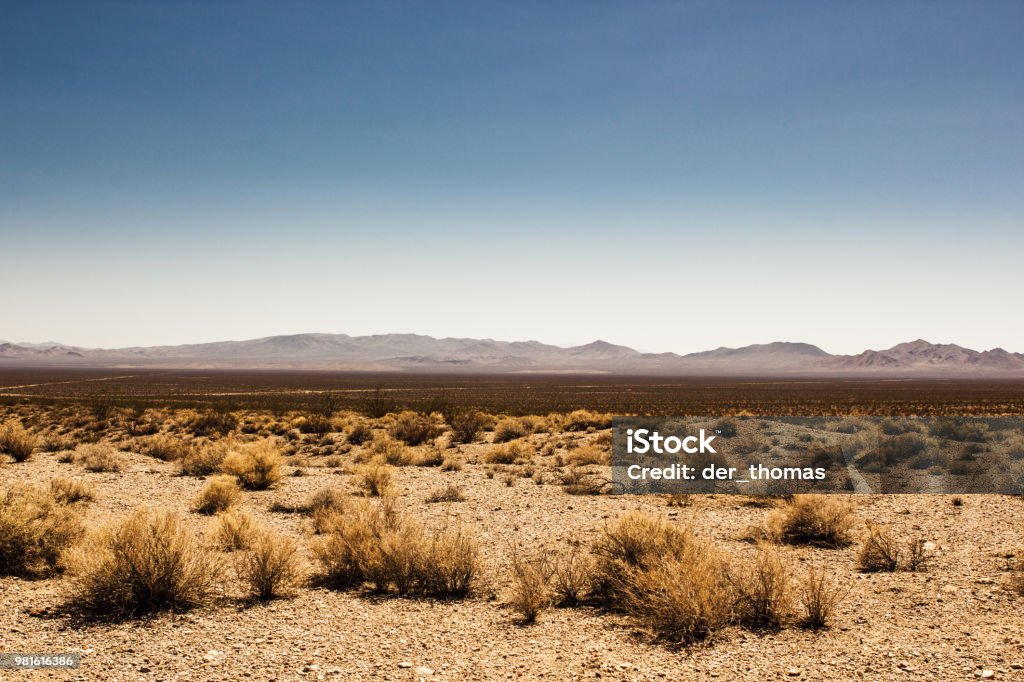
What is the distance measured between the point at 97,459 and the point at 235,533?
12.2m

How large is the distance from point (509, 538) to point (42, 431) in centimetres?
2980

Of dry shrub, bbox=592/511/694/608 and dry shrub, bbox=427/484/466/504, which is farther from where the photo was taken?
dry shrub, bbox=427/484/466/504

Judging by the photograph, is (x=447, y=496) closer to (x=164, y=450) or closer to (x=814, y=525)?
(x=814, y=525)

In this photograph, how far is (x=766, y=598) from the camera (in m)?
7.54

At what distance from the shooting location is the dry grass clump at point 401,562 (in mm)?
8898

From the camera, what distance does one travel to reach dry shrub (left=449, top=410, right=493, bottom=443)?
2962 centimetres

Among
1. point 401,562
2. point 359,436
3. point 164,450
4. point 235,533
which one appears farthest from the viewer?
point 359,436

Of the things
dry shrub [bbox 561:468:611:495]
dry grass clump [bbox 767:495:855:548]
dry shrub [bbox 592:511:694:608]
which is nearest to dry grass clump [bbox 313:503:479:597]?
dry shrub [bbox 592:511:694:608]

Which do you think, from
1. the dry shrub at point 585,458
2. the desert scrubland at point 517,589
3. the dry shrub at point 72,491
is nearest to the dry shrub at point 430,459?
the dry shrub at point 585,458

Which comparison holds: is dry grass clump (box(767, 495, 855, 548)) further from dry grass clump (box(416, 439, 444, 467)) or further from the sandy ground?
dry grass clump (box(416, 439, 444, 467))

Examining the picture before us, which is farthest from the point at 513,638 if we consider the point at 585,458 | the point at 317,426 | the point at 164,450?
the point at 317,426

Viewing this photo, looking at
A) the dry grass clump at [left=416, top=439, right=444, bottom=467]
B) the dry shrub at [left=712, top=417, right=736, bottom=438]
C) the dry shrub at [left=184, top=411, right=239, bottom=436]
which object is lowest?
Answer: the dry shrub at [left=184, top=411, right=239, bottom=436]

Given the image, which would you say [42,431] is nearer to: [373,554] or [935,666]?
[373,554]

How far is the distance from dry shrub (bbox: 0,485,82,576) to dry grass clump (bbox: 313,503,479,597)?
3836 mm
